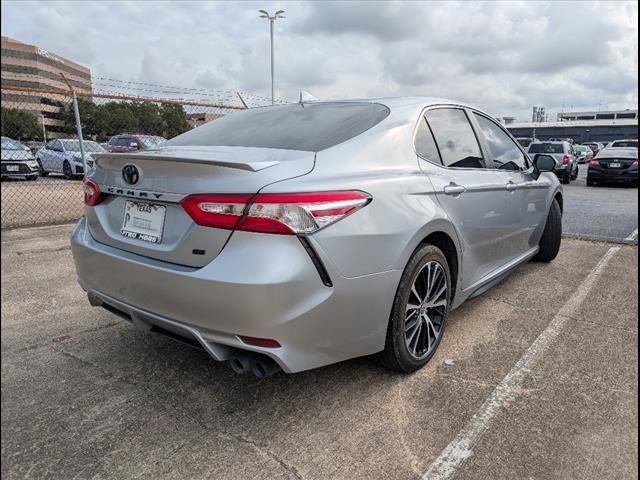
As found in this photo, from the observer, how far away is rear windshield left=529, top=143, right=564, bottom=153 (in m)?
18.6

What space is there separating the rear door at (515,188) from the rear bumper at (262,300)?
5.99ft

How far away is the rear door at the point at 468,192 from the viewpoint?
302 centimetres

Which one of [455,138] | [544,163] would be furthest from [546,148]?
[455,138]

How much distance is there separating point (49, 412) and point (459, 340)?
244 centimetres

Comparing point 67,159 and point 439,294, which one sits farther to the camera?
point 67,159

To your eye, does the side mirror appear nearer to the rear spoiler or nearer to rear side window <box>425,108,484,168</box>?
rear side window <box>425,108,484,168</box>

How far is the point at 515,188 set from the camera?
153 inches

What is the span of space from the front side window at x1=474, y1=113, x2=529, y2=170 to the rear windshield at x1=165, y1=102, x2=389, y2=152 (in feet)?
4.25

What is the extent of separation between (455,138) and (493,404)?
5.75ft

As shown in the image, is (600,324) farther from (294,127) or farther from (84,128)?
(84,128)

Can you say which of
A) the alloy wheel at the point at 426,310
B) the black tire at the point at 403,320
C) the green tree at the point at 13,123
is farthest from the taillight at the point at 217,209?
the alloy wheel at the point at 426,310

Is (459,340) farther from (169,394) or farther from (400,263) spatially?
(169,394)

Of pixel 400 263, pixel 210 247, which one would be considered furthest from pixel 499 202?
pixel 210 247

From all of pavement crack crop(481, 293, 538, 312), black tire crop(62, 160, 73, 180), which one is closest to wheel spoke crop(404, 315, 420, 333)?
pavement crack crop(481, 293, 538, 312)
